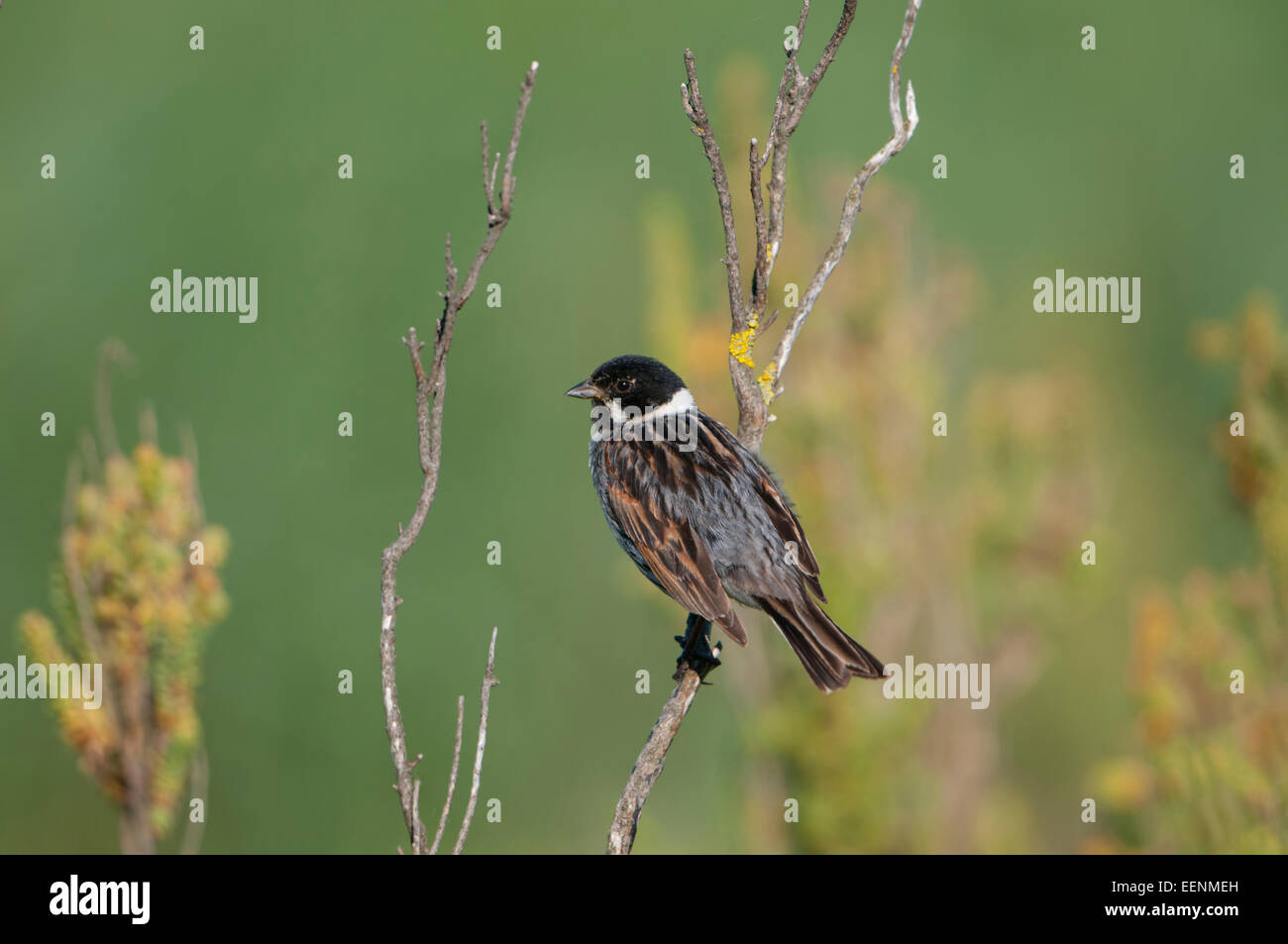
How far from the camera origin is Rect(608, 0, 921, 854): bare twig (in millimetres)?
3838

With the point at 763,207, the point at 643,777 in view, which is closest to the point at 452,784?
the point at 643,777

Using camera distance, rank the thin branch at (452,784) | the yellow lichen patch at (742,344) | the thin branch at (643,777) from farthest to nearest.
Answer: the yellow lichen patch at (742,344) → the thin branch at (643,777) → the thin branch at (452,784)

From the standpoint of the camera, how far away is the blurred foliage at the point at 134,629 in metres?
4.32

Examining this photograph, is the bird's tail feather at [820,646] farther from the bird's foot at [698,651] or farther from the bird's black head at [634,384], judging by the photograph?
the bird's black head at [634,384]

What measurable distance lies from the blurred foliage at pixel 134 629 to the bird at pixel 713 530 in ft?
5.91

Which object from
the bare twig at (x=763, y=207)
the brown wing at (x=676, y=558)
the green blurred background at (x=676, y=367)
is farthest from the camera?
the green blurred background at (x=676, y=367)

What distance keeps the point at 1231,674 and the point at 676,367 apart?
339 centimetres

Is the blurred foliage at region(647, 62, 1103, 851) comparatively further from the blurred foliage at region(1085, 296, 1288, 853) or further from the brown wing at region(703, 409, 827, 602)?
the brown wing at region(703, 409, 827, 602)

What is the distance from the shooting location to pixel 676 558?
5340mm

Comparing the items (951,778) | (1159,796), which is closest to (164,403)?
(951,778)

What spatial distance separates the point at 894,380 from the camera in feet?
24.6

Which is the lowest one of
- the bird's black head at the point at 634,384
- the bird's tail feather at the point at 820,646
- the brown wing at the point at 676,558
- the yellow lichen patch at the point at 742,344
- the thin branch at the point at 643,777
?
the thin branch at the point at 643,777

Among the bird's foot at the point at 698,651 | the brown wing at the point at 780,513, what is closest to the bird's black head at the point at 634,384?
the brown wing at the point at 780,513

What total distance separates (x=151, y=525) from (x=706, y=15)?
32.6 feet
